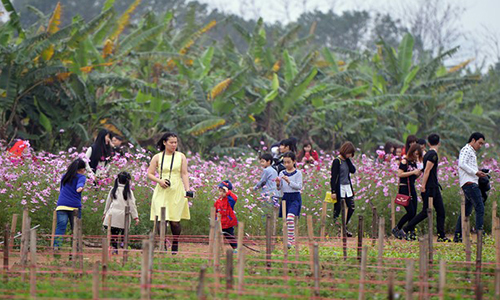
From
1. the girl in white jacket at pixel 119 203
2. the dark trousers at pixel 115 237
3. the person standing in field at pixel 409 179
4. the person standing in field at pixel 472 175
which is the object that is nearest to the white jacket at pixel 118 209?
the girl in white jacket at pixel 119 203

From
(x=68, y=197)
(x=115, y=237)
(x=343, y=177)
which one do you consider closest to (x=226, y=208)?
(x=115, y=237)

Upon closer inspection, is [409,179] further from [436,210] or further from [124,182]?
[124,182]

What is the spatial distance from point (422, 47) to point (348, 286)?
1387 inches

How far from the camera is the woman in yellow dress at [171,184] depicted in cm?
945

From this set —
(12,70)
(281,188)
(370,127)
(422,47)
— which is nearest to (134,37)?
(12,70)

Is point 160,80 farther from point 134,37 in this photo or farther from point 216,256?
point 216,256

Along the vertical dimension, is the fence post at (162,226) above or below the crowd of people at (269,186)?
below

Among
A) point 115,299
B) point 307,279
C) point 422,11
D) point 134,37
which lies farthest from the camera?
point 422,11

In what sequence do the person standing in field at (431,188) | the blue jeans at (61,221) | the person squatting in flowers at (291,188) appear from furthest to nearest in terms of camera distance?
the person standing in field at (431,188)
the person squatting in flowers at (291,188)
the blue jeans at (61,221)

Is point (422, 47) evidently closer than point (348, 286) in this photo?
No

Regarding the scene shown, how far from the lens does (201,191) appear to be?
11727 millimetres

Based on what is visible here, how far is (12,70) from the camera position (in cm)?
1667

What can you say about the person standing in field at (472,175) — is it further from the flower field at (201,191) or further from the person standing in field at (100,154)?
the person standing in field at (100,154)

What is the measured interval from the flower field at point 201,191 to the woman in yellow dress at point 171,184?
1594mm
